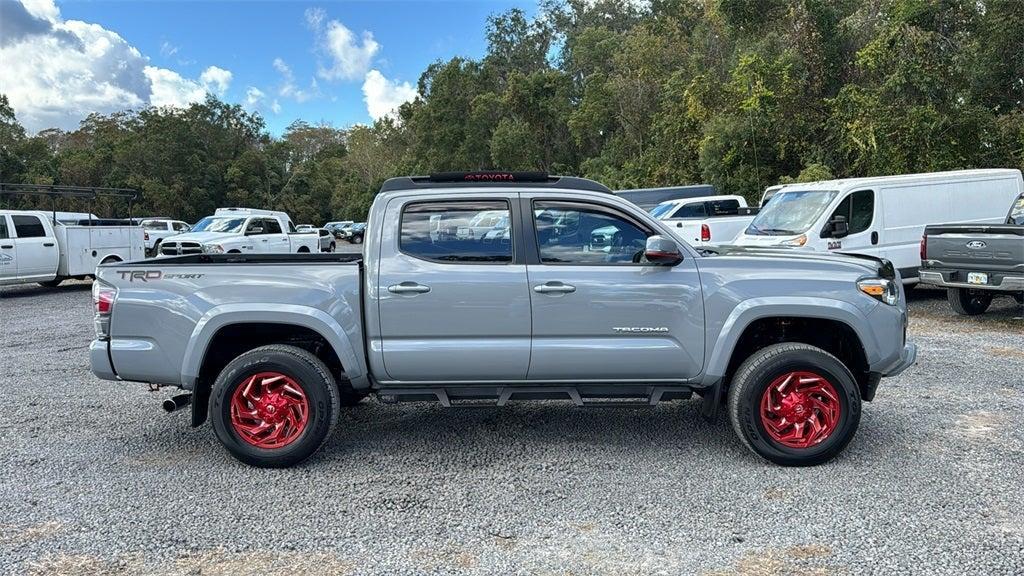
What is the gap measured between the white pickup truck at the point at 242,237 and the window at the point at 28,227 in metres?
2.27

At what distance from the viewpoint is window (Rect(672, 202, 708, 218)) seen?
17688mm

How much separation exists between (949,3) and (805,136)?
17.5 ft

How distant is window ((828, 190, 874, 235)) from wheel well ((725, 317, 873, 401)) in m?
6.74

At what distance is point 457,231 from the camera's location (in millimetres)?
4523

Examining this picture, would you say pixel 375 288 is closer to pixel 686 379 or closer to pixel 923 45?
pixel 686 379

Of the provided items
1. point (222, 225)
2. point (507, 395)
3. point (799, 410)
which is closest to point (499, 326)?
point (507, 395)

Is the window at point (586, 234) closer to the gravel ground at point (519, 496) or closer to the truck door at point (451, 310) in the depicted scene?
the truck door at point (451, 310)

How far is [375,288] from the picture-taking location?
4.39m

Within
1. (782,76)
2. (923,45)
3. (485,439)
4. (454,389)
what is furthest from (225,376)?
(782,76)

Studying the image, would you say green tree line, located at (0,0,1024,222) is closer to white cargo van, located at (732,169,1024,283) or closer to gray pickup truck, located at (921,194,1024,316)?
white cargo van, located at (732,169,1024,283)

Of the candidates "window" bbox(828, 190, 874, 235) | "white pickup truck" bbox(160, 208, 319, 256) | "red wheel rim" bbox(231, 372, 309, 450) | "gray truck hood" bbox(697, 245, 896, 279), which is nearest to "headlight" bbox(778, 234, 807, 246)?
"window" bbox(828, 190, 874, 235)

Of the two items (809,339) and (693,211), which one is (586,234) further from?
(693,211)

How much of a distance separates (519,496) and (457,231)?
65.5 inches

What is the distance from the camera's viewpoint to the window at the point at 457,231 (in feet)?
14.7
